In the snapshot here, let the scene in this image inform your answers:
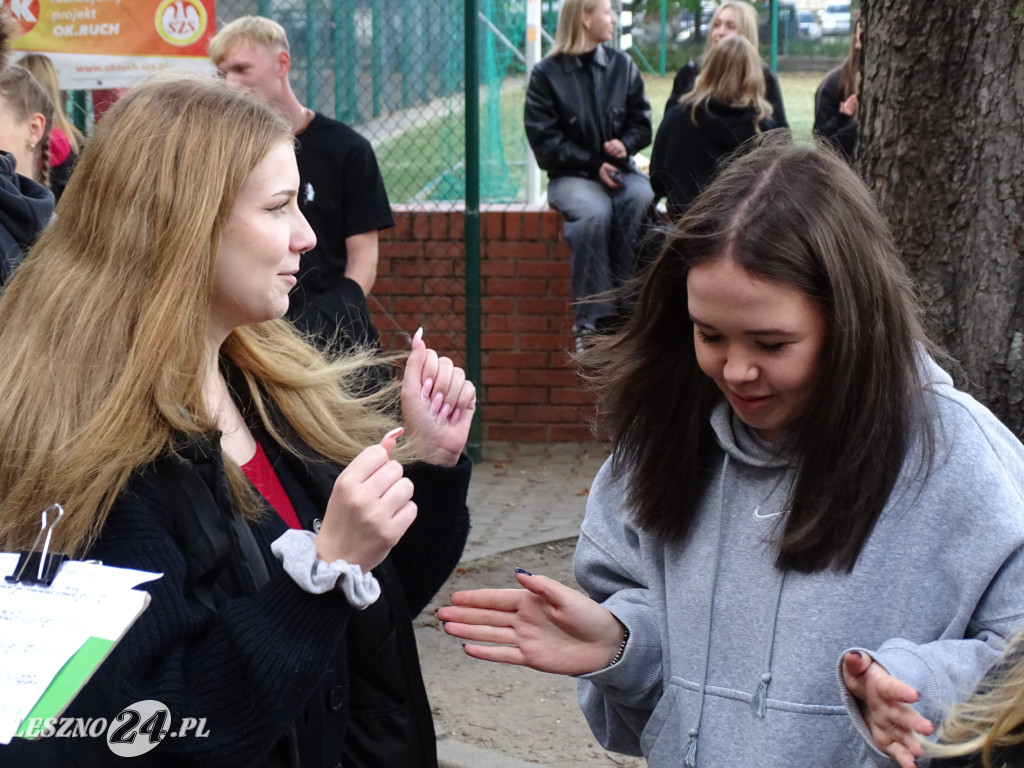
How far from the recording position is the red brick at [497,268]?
6.39m

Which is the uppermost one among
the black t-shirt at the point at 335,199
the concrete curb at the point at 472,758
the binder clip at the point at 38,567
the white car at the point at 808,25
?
the white car at the point at 808,25

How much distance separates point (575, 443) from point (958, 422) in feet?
16.4

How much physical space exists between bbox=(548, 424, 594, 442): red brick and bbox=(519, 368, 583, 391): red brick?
230mm

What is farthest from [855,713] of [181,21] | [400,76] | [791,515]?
[400,76]

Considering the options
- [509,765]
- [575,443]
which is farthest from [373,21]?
[509,765]

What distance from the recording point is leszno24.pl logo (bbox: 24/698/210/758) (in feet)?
5.25

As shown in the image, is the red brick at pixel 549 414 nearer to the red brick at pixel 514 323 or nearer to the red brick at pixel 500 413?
the red brick at pixel 500 413

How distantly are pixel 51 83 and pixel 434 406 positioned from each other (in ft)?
13.8

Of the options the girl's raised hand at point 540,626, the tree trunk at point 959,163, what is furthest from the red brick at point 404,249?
the girl's raised hand at point 540,626

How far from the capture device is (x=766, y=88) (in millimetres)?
6047

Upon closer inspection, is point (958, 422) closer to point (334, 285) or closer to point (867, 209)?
point (867, 209)

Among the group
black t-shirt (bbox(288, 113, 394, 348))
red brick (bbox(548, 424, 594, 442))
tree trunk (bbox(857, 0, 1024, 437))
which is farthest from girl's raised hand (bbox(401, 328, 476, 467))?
red brick (bbox(548, 424, 594, 442))

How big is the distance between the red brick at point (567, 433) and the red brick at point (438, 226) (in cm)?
124

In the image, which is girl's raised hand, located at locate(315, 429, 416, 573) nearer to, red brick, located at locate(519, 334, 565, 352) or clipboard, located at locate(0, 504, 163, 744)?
clipboard, located at locate(0, 504, 163, 744)
